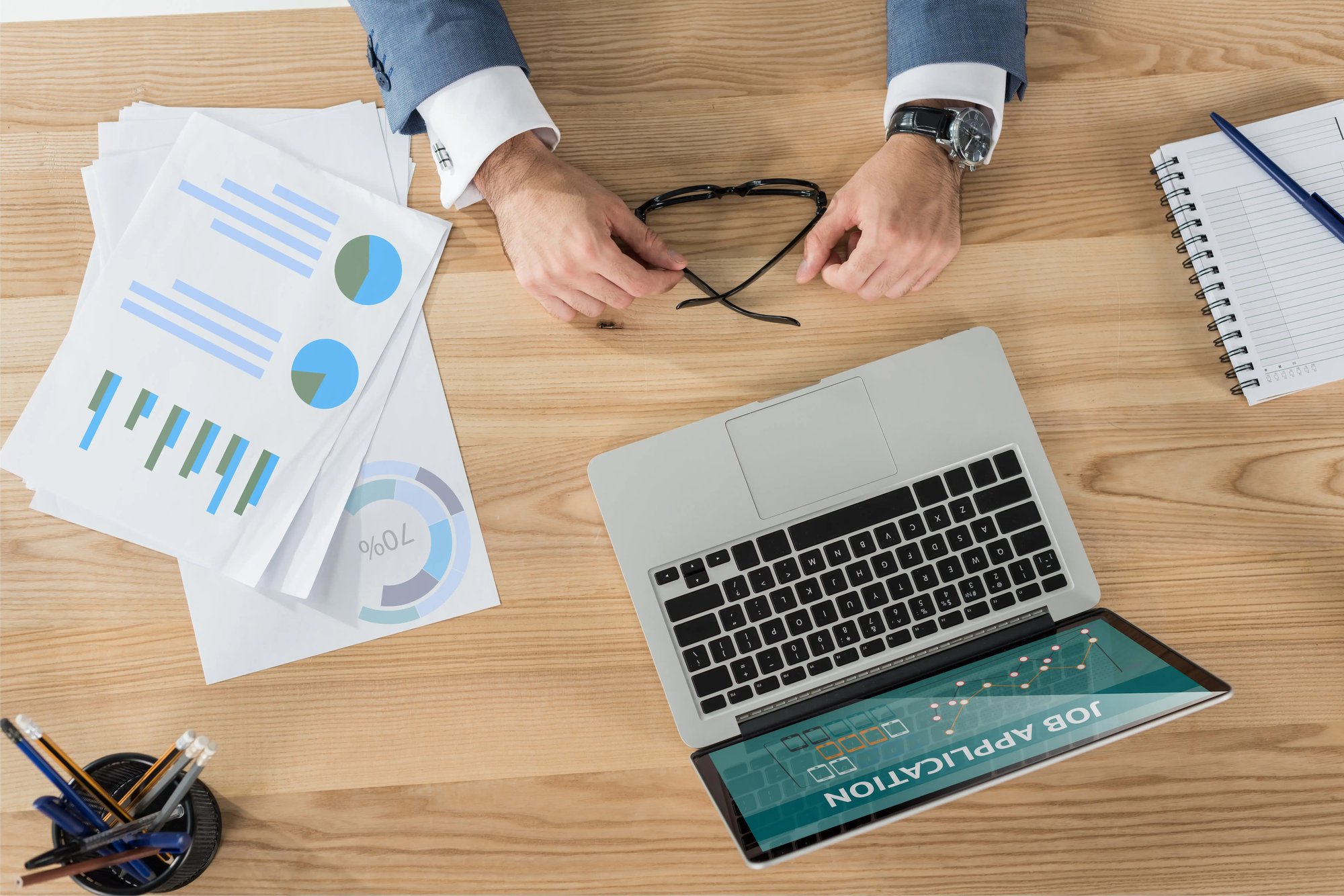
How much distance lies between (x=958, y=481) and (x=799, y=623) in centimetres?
21

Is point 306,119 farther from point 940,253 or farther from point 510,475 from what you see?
point 940,253

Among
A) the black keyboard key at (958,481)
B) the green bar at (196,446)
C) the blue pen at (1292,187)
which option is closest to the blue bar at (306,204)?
the green bar at (196,446)

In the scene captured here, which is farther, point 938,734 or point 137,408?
point 137,408

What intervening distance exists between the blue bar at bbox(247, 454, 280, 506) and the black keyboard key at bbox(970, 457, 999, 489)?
0.72m

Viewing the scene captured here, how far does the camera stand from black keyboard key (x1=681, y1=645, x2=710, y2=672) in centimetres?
79

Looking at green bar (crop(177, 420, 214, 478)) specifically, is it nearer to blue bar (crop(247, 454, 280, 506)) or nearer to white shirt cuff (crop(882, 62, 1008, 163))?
blue bar (crop(247, 454, 280, 506))

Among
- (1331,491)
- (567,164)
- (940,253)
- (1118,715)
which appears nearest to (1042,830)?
(1118,715)

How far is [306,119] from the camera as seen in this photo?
0.87 metres

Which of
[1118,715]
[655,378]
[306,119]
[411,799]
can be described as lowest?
[1118,715]

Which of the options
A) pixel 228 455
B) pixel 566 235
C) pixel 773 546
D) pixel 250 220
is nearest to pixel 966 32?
pixel 566 235

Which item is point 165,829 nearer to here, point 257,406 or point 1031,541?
point 257,406

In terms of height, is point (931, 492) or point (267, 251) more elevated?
point (267, 251)

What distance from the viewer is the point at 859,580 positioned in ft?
2.61

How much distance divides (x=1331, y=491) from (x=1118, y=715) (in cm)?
39
